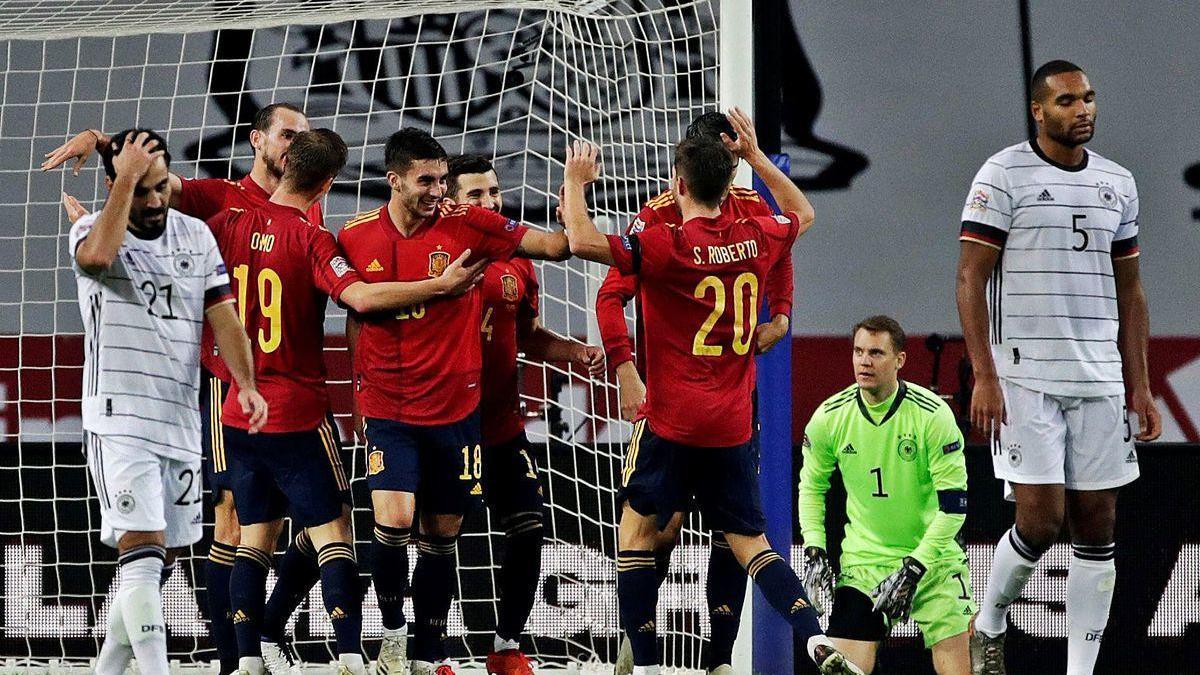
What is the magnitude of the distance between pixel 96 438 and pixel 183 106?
4679 millimetres

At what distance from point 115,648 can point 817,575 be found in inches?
89.3

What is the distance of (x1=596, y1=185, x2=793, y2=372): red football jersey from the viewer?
204 inches

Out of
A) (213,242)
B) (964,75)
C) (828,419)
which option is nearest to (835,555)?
(828,419)

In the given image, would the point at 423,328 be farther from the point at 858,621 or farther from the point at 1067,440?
the point at 1067,440

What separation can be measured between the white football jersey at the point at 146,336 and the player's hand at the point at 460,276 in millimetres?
757

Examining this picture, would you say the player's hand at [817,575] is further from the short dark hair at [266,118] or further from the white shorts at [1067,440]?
the short dark hair at [266,118]

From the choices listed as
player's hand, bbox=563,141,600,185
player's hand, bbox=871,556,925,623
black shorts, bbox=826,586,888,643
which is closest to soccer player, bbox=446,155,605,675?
player's hand, bbox=563,141,600,185

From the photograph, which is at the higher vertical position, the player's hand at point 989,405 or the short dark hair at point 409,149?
the short dark hair at point 409,149

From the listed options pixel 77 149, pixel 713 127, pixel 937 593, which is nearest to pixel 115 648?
pixel 77 149

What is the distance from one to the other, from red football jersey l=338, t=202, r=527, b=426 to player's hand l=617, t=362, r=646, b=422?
0.50 m

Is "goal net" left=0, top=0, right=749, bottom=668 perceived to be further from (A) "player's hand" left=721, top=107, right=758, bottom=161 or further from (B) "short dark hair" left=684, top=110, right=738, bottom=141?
(A) "player's hand" left=721, top=107, right=758, bottom=161

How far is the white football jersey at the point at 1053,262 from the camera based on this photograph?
15.9ft

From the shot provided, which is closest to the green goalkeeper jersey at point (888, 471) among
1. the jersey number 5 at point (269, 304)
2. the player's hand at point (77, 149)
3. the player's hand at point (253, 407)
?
the jersey number 5 at point (269, 304)

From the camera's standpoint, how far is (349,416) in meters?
7.86
